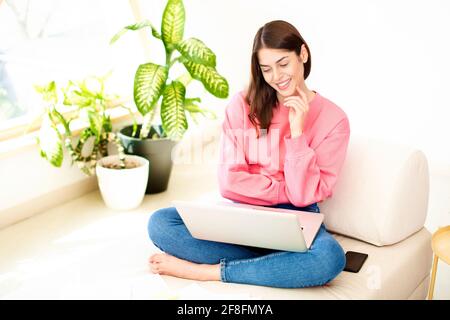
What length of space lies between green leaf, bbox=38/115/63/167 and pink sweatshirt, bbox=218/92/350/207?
33.1 inches

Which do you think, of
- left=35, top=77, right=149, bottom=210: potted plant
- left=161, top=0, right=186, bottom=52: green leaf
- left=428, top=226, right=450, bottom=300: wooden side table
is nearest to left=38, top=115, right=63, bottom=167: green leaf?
left=35, top=77, right=149, bottom=210: potted plant

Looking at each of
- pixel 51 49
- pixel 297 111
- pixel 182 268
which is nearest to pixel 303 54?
pixel 297 111

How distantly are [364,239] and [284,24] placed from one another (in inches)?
31.3

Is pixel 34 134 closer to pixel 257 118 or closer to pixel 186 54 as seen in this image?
pixel 186 54

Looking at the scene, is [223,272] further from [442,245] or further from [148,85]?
[148,85]

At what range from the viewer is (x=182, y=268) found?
78.9 inches

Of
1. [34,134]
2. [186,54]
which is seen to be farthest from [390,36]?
[34,134]

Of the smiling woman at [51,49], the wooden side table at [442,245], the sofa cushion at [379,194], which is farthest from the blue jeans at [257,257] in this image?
the smiling woman at [51,49]

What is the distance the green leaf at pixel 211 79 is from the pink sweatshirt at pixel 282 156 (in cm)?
55

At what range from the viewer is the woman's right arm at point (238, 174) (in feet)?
6.96

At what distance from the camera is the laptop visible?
1.75m

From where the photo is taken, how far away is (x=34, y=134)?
2801 millimetres

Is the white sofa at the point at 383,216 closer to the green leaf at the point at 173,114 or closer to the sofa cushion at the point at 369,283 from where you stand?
the sofa cushion at the point at 369,283

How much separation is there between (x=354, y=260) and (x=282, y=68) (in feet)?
2.24
